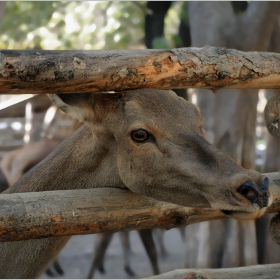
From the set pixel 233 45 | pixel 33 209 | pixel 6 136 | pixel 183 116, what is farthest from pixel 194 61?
pixel 6 136

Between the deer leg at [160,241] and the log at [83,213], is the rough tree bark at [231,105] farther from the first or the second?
the log at [83,213]

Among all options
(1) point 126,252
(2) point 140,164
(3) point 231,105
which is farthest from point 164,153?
(1) point 126,252

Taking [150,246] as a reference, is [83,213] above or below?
above

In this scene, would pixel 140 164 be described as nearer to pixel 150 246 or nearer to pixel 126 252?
pixel 150 246

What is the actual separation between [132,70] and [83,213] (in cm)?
79

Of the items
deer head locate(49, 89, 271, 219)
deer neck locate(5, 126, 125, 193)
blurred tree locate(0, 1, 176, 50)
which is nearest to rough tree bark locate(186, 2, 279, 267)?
blurred tree locate(0, 1, 176, 50)

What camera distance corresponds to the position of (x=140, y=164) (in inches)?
113

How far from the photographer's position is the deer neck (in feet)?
10.4

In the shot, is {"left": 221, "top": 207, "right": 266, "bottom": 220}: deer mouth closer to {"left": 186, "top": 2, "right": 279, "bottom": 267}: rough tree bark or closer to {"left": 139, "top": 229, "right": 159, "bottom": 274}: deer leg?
{"left": 186, "top": 2, "right": 279, "bottom": 267}: rough tree bark

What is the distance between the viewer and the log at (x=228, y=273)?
3.12 m

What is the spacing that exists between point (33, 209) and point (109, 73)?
773mm

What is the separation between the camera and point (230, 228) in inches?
259

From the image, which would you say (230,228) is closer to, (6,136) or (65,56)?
(65,56)

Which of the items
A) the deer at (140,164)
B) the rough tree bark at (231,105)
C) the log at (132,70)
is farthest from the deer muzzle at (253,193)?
the rough tree bark at (231,105)
